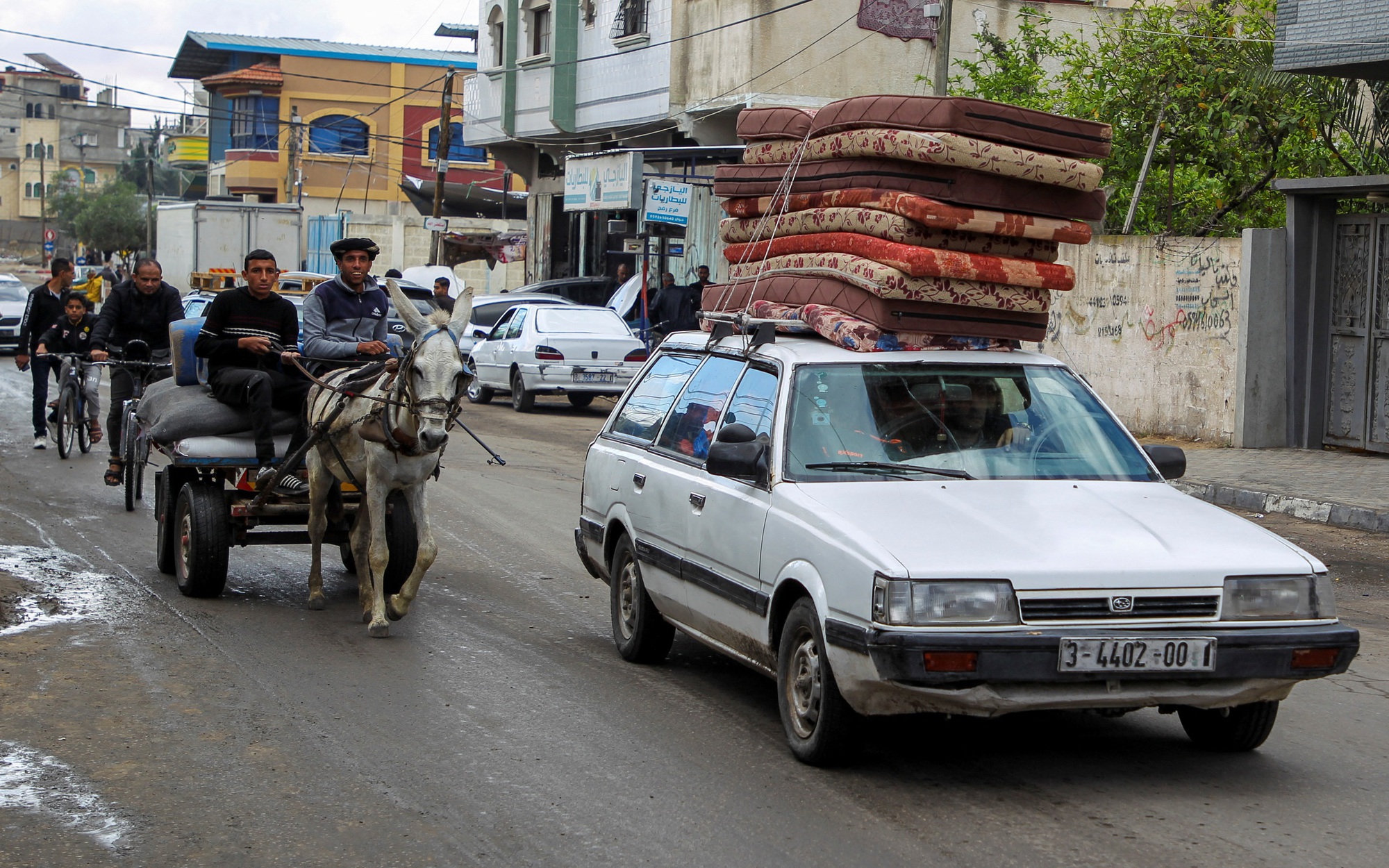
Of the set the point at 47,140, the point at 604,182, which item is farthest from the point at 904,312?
the point at 47,140

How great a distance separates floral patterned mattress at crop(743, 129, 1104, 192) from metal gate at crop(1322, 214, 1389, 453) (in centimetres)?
999

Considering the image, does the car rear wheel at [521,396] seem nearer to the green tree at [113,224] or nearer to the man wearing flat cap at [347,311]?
the man wearing flat cap at [347,311]

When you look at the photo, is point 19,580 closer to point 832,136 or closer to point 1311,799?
point 832,136

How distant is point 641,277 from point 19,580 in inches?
785

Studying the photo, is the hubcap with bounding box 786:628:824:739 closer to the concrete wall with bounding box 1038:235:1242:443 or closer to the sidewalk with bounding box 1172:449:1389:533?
the sidewalk with bounding box 1172:449:1389:533

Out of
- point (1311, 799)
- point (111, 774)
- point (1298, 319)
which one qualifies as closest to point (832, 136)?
point (1311, 799)

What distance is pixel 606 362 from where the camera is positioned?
888 inches

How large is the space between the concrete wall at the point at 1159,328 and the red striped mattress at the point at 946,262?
10.9 m

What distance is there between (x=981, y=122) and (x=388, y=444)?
10.8ft

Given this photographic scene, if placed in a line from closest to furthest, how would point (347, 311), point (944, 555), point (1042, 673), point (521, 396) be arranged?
point (1042, 673) < point (944, 555) < point (347, 311) < point (521, 396)

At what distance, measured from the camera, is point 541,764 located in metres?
5.66

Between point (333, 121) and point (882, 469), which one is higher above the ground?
point (333, 121)

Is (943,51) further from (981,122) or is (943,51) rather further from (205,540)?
(205,540)

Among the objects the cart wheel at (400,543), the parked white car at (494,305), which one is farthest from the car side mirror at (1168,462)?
the parked white car at (494,305)
